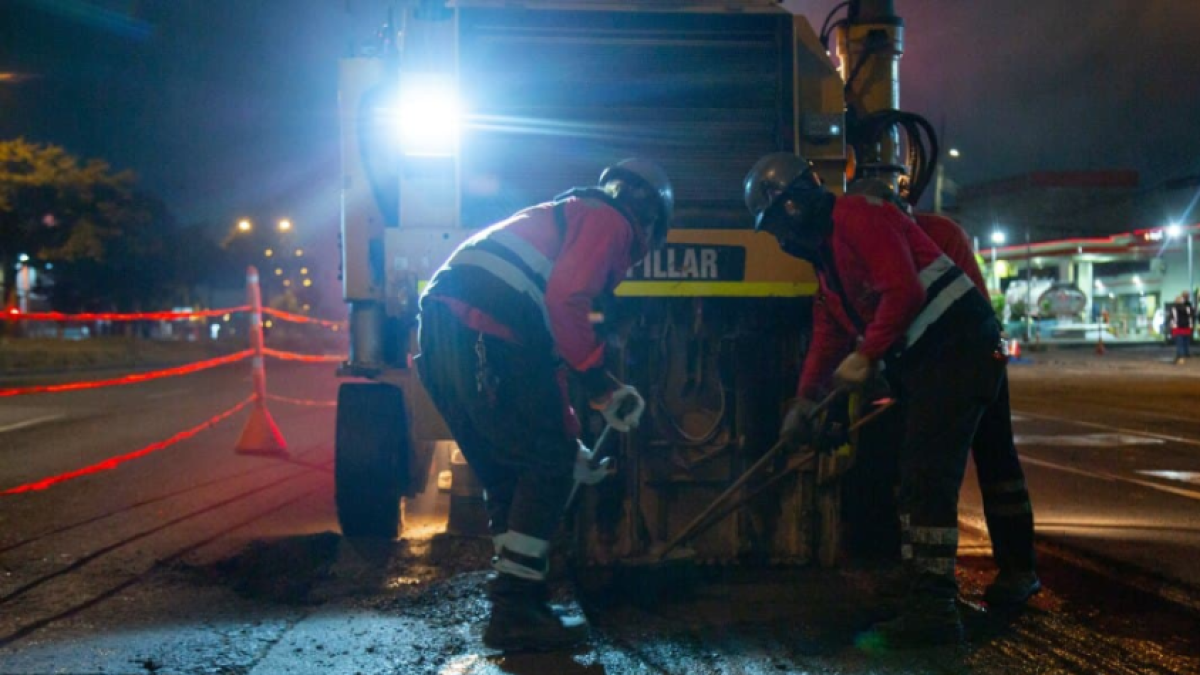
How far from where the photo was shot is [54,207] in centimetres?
3472

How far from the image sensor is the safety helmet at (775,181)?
4113mm

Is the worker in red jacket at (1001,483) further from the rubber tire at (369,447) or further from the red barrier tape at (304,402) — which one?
the red barrier tape at (304,402)

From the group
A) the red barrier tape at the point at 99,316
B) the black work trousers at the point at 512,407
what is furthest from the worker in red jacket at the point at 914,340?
the red barrier tape at the point at 99,316

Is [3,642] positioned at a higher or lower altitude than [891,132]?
lower

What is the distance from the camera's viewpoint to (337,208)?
574 cm

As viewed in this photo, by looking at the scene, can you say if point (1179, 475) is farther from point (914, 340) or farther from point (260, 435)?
point (260, 435)

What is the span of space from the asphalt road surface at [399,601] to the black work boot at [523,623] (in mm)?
64

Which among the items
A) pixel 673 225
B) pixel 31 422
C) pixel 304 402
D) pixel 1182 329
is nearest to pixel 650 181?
pixel 673 225

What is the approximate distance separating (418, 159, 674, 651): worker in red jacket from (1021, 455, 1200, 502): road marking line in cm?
509

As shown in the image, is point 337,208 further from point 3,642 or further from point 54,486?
point 54,486

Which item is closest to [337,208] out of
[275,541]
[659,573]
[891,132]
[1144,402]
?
[275,541]

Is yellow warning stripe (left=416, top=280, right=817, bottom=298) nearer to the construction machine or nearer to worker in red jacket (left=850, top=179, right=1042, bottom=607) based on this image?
the construction machine

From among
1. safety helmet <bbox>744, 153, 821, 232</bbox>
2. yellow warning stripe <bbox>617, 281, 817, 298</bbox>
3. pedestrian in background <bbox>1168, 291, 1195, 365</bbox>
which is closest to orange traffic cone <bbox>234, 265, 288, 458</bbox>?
yellow warning stripe <bbox>617, 281, 817, 298</bbox>

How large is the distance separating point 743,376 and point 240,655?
237 centimetres
